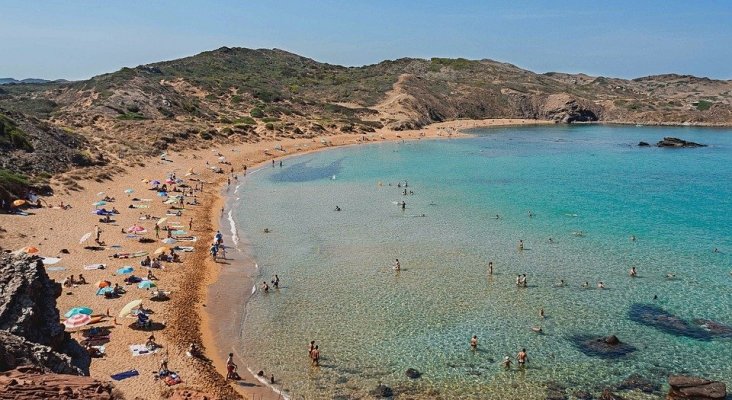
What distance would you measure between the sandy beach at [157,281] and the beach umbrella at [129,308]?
51cm

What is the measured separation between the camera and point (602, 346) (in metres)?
21.9

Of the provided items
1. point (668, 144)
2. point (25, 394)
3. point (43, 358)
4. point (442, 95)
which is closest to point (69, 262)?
point (43, 358)

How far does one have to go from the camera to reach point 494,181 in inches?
2442

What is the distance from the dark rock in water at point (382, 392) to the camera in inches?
726

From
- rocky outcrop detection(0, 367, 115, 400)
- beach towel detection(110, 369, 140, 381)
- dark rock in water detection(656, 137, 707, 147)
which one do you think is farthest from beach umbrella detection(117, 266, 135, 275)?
dark rock in water detection(656, 137, 707, 147)

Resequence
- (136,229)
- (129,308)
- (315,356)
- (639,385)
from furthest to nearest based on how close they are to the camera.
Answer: (136,229), (129,308), (315,356), (639,385)

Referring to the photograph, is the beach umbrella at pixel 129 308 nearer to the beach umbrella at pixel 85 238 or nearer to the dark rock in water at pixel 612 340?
the beach umbrella at pixel 85 238

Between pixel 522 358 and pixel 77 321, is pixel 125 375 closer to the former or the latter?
pixel 77 321

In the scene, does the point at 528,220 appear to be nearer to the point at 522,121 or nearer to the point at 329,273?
the point at 329,273

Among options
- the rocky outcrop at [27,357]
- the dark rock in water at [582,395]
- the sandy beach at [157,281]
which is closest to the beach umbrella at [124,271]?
the sandy beach at [157,281]

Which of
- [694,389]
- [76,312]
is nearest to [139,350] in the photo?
[76,312]

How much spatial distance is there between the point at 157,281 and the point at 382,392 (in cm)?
1507

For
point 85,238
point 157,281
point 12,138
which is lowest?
point 157,281

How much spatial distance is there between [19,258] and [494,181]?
52884mm
